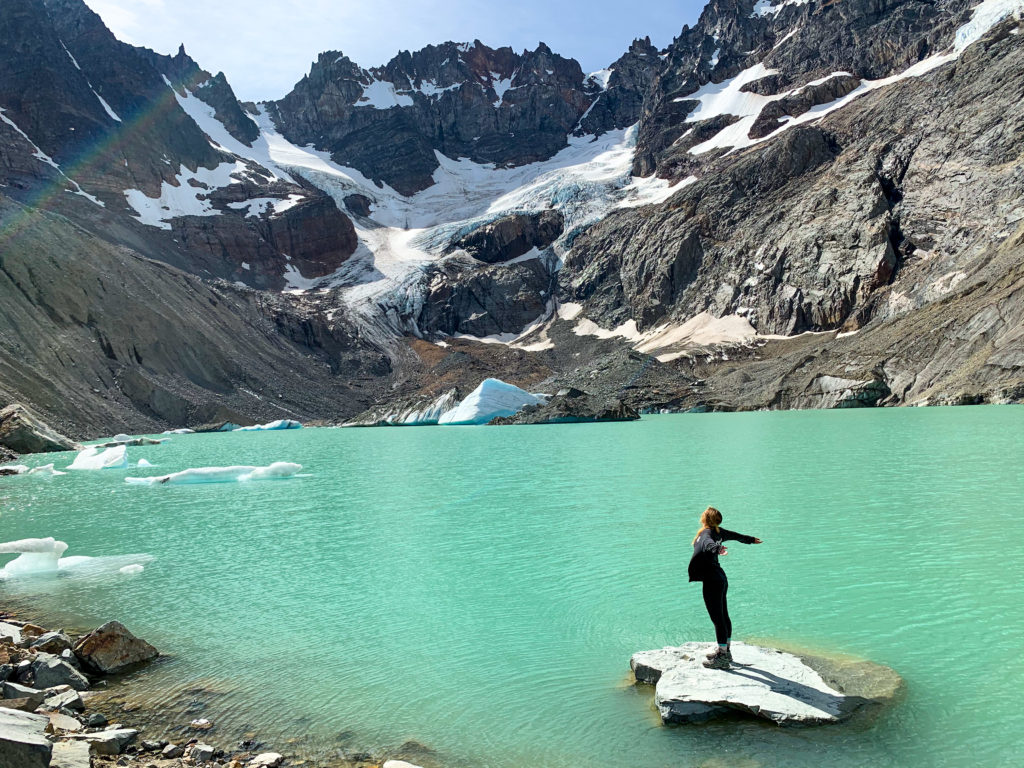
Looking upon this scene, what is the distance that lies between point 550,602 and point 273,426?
216ft

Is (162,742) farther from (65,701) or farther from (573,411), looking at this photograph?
(573,411)

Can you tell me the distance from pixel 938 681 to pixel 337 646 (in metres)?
6.49

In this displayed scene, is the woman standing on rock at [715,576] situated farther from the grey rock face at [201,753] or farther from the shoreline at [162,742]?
the grey rock face at [201,753]

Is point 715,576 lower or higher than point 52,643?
higher

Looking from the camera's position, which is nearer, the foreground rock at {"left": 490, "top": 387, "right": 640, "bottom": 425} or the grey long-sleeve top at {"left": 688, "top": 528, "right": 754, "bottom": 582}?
the grey long-sleeve top at {"left": 688, "top": 528, "right": 754, "bottom": 582}

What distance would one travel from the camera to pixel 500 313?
388 feet

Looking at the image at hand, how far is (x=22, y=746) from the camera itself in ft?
15.5

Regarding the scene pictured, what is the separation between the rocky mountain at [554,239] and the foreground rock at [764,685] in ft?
151

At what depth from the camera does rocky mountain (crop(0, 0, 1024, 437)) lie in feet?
198

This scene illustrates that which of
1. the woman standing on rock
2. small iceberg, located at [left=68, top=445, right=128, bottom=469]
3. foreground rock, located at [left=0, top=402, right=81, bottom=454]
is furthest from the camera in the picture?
foreground rock, located at [left=0, top=402, right=81, bottom=454]

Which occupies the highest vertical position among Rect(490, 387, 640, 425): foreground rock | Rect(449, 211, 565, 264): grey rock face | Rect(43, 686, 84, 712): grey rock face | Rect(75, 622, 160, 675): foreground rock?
Rect(449, 211, 565, 264): grey rock face

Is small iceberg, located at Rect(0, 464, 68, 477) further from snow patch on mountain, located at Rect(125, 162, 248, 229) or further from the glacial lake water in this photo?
snow patch on mountain, located at Rect(125, 162, 248, 229)

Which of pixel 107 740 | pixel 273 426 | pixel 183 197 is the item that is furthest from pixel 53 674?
pixel 183 197

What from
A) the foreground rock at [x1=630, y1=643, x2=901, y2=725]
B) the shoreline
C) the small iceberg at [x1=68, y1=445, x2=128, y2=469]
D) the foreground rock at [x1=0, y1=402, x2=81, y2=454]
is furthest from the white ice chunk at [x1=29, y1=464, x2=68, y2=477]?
the foreground rock at [x1=630, y1=643, x2=901, y2=725]
